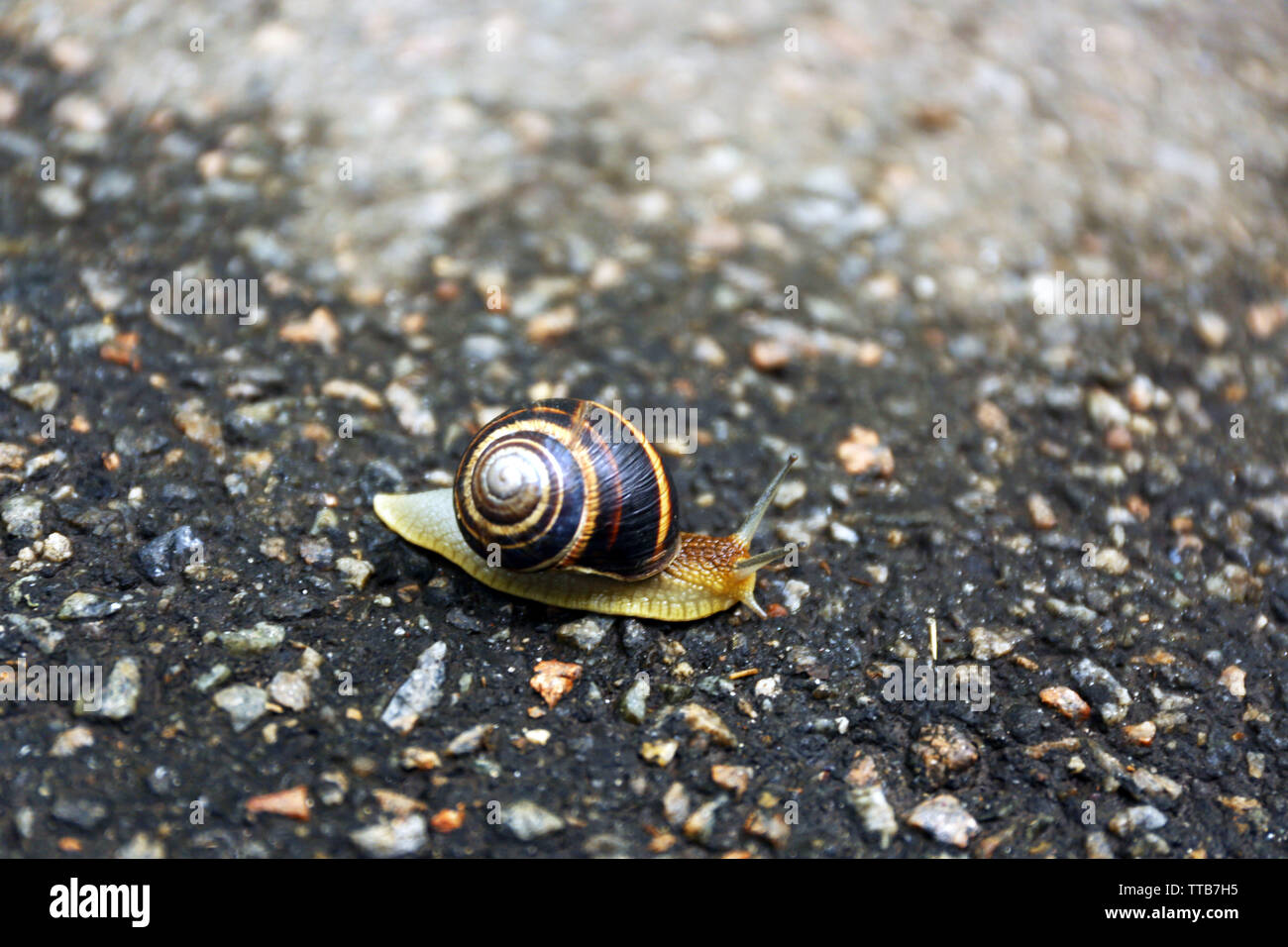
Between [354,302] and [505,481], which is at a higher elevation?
[354,302]

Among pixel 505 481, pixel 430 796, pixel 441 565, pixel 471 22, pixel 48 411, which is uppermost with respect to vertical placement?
pixel 471 22

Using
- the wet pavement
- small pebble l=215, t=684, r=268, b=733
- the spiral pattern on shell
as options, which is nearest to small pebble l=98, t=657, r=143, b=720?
the wet pavement

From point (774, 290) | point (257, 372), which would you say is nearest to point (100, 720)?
point (257, 372)

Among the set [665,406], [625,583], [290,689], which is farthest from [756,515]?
[290,689]

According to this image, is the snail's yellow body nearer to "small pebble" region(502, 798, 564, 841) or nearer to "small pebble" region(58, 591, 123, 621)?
"small pebble" region(502, 798, 564, 841)

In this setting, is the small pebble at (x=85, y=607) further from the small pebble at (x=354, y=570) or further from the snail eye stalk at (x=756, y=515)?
the snail eye stalk at (x=756, y=515)

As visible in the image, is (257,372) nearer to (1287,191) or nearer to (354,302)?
(354,302)
